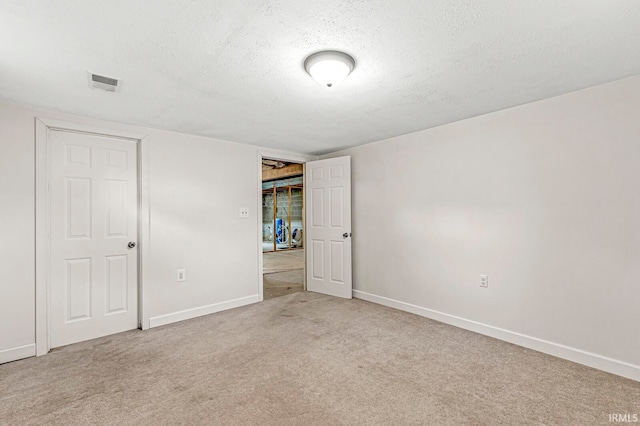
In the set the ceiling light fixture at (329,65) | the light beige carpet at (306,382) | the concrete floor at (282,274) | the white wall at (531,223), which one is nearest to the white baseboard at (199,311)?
the light beige carpet at (306,382)

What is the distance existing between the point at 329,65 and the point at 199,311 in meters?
3.13

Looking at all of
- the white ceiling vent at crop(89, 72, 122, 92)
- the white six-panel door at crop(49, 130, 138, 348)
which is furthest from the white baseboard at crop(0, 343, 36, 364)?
the white ceiling vent at crop(89, 72, 122, 92)

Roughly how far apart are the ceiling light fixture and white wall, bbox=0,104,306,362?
225 cm

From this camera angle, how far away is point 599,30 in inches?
63.0

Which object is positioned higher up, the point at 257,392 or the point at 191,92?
the point at 191,92

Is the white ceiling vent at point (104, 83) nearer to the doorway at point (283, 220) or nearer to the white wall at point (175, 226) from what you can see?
the white wall at point (175, 226)

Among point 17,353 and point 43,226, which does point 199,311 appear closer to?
point 17,353

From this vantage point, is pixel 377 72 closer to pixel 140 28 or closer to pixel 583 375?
pixel 140 28

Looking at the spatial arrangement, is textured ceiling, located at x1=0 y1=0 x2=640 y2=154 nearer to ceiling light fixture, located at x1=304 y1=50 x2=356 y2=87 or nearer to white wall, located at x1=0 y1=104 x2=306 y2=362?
ceiling light fixture, located at x1=304 y1=50 x2=356 y2=87

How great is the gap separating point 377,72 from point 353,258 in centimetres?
283

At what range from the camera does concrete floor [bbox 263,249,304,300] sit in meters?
4.82

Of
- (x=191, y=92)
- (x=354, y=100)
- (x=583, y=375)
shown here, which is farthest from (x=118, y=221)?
(x=583, y=375)

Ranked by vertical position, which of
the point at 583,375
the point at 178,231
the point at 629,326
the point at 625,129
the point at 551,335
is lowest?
the point at 583,375

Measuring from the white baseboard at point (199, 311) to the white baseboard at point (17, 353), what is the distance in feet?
3.02
